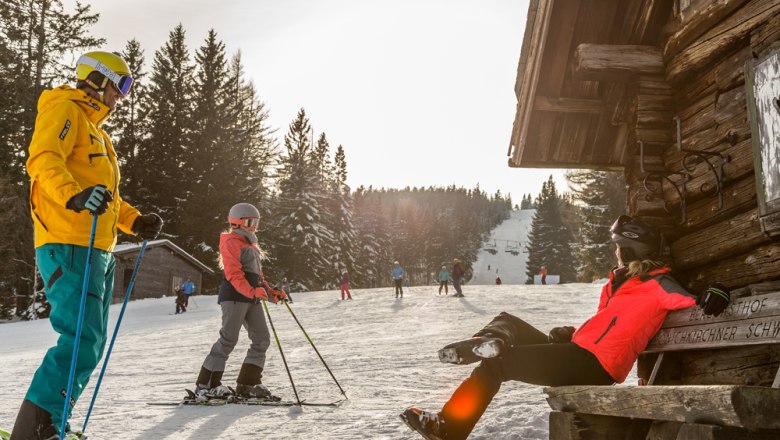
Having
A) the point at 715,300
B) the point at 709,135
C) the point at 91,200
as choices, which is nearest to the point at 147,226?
the point at 91,200

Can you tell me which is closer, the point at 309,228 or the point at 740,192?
the point at 740,192

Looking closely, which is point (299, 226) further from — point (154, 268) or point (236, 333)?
point (236, 333)

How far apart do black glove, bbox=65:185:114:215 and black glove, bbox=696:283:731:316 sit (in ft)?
10.1

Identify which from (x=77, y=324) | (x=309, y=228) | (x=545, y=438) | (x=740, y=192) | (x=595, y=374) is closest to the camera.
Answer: (x=77, y=324)

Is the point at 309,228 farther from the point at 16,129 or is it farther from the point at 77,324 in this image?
the point at 77,324

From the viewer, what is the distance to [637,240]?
3.98 meters

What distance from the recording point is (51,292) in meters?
3.30

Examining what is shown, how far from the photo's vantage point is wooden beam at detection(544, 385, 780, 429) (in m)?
2.08

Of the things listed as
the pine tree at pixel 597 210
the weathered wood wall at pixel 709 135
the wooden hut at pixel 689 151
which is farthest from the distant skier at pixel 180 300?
the pine tree at pixel 597 210

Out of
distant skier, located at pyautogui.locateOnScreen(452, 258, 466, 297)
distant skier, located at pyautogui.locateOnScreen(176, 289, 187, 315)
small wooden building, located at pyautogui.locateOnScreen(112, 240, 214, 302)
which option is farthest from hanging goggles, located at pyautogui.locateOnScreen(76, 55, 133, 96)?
small wooden building, located at pyautogui.locateOnScreen(112, 240, 214, 302)

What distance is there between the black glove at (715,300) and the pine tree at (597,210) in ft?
108

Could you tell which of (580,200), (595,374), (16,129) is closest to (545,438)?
(595,374)

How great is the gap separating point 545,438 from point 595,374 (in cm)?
91

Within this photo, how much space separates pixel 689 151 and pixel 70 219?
3856 mm
